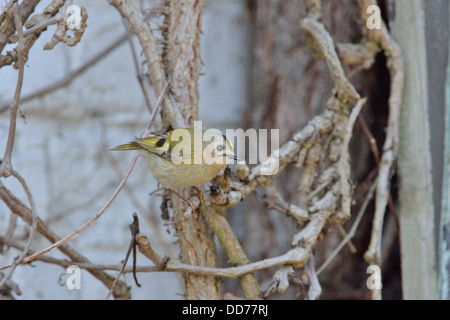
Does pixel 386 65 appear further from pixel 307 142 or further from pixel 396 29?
pixel 307 142

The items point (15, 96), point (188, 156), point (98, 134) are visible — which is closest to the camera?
point (15, 96)

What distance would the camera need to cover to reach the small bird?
1287mm

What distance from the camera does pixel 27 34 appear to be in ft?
3.96

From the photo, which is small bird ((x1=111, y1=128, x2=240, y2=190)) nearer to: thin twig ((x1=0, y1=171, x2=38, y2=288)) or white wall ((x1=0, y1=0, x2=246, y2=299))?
thin twig ((x1=0, y1=171, x2=38, y2=288))

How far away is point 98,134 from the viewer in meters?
2.13

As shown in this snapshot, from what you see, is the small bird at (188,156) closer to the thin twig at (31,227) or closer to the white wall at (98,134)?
the thin twig at (31,227)

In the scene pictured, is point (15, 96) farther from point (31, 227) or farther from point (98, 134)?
point (98, 134)

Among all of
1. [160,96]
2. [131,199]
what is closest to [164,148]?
[160,96]

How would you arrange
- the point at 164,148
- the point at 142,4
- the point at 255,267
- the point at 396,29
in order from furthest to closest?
1. the point at 142,4
2. the point at 396,29
3. the point at 164,148
4. the point at 255,267

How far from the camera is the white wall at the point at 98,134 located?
2.03m

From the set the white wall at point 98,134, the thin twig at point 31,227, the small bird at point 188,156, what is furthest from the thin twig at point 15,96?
the white wall at point 98,134

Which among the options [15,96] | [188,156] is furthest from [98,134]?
[15,96]

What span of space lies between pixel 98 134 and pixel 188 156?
891mm

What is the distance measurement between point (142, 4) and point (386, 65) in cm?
95
